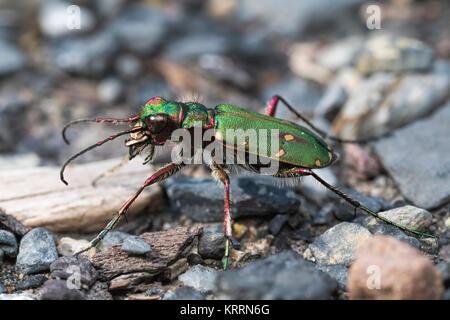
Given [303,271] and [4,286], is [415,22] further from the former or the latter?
[4,286]

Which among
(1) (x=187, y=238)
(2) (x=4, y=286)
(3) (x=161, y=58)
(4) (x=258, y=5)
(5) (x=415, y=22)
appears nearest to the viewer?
(2) (x=4, y=286)

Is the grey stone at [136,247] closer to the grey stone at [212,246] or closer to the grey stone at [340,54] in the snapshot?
the grey stone at [212,246]

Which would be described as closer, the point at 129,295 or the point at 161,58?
the point at 129,295

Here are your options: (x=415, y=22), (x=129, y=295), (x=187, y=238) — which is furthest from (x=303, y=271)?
(x=415, y=22)

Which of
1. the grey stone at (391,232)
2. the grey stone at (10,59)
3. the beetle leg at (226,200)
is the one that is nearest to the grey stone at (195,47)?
the grey stone at (10,59)

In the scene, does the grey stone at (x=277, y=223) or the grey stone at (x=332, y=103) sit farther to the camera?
the grey stone at (x=332, y=103)

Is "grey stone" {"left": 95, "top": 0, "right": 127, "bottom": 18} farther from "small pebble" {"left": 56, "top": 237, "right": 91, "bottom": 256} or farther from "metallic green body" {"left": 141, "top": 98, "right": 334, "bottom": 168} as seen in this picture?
"small pebble" {"left": 56, "top": 237, "right": 91, "bottom": 256}

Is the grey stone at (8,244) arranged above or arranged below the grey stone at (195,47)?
below
